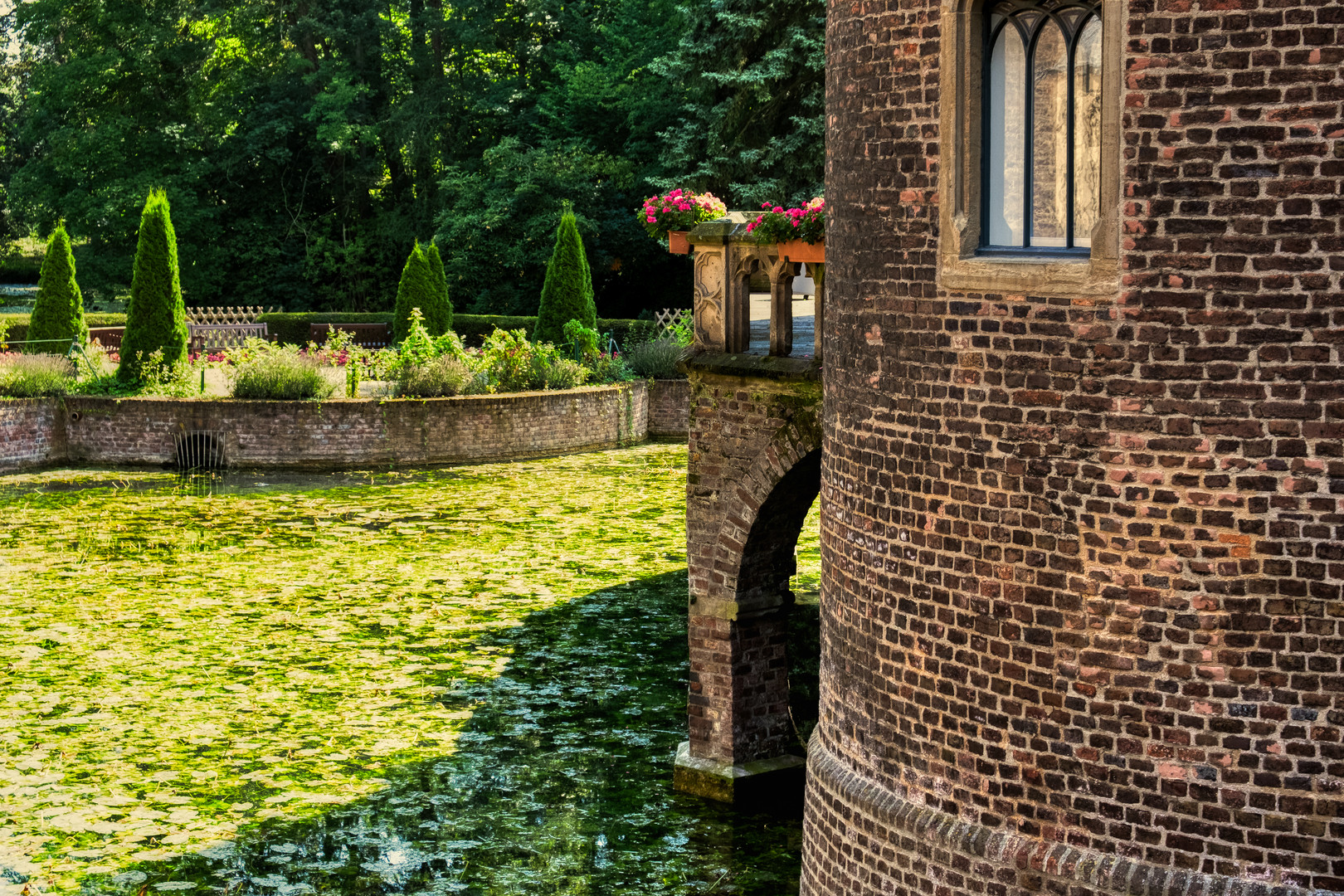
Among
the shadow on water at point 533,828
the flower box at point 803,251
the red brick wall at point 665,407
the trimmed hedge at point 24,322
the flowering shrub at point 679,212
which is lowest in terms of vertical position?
the shadow on water at point 533,828

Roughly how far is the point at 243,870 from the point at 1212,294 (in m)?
6.32

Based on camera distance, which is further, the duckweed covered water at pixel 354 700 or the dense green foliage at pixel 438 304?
the dense green foliage at pixel 438 304

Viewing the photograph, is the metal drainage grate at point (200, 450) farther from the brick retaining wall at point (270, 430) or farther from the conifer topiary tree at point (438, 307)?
the conifer topiary tree at point (438, 307)

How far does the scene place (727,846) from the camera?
9719 mm

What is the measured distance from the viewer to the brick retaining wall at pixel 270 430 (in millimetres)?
23172

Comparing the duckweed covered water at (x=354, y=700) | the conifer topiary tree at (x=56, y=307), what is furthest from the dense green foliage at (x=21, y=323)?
the duckweed covered water at (x=354, y=700)

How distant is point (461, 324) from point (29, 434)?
13536 mm

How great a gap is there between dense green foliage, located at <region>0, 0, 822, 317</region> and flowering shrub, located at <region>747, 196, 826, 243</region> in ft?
93.9

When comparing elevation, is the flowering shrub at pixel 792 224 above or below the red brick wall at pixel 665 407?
above

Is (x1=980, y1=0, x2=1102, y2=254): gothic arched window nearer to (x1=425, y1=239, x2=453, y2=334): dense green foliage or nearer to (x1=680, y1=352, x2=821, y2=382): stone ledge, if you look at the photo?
(x1=680, y1=352, x2=821, y2=382): stone ledge

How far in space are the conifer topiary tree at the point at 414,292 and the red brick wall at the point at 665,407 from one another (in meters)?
6.34

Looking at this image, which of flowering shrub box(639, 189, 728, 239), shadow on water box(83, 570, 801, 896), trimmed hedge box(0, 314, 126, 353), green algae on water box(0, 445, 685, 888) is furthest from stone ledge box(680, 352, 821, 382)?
trimmed hedge box(0, 314, 126, 353)

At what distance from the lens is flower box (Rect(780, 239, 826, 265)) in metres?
9.55

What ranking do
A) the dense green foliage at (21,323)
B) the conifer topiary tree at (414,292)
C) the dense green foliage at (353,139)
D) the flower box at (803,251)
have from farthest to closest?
the dense green foliage at (353,139), the conifer topiary tree at (414,292), the dense green foliage at (21,323), the flower box at (803,251)
